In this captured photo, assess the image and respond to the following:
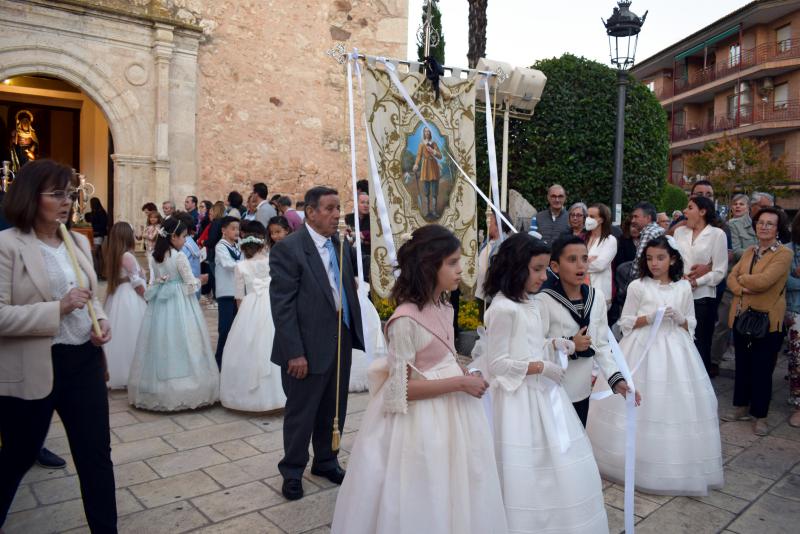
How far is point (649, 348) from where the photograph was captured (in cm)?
422

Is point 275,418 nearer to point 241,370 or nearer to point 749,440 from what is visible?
point 241,370

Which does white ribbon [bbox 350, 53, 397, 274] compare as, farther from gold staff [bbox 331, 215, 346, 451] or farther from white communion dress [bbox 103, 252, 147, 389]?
white communion dress [bbox 103, 252, 147, 389]

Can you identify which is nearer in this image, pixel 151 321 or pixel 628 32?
pixel 151 321

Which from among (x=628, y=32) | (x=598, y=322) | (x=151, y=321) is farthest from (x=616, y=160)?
(x=151, y=321)

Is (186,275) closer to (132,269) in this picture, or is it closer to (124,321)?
(132,269)

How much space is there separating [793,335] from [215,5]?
447 inches

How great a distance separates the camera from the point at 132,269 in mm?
6129

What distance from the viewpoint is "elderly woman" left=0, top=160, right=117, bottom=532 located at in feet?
9.01

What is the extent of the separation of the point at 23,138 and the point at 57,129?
2.56 feet

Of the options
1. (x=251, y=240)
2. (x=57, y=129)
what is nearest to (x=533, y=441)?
(x=251, y=240)

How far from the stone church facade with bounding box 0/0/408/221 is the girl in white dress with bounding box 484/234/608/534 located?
10266mm

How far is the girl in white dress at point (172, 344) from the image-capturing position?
5352 mm

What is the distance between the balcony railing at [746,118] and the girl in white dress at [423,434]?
34.4 meters

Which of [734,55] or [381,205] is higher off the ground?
[734,55]
